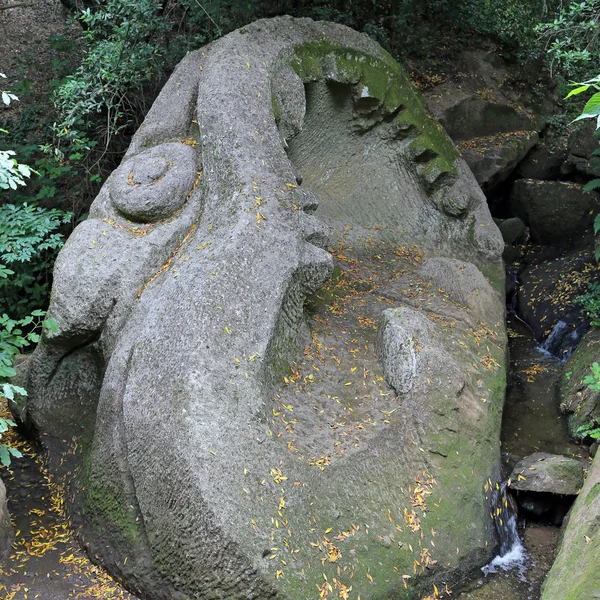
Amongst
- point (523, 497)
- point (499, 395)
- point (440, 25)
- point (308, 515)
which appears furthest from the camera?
point (440, 25)

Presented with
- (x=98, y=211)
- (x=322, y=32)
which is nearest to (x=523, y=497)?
(x=98, y=211)

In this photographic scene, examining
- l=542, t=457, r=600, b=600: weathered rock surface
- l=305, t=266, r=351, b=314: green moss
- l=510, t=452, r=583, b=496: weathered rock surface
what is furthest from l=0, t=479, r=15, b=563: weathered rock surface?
l=510, t=452, r=583, b=496: weathered rock surface

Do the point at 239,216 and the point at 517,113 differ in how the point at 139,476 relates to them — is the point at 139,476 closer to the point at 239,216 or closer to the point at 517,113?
the point at 239,216

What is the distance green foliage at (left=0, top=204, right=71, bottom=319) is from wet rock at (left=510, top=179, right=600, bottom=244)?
6828 millimetres

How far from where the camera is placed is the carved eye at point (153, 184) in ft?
20.8

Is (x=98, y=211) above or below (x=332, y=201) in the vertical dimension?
above

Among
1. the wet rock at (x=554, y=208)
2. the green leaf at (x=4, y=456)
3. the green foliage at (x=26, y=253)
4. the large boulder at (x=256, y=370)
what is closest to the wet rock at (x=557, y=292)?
the wet rock at (x=554, y=208)

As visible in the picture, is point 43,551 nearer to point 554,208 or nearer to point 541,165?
point 554,208

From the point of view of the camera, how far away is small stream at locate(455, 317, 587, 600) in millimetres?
5555

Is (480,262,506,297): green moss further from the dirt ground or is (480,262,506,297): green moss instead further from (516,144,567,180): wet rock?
the dirt ground

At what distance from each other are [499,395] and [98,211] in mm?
4035

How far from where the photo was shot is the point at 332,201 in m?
8.85

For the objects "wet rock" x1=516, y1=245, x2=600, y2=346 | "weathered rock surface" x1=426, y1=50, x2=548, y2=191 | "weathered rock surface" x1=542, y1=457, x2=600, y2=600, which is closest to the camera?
"weathered rock surface" x1=542, y1=457, x2=600, y2=600

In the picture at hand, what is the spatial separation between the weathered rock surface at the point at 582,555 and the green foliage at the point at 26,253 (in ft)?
17.5
